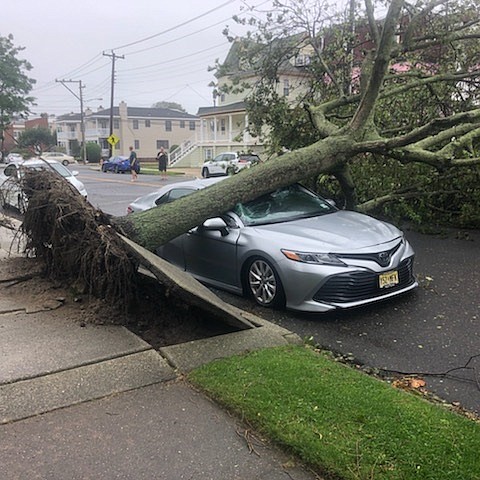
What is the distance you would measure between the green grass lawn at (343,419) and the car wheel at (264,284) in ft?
4.54

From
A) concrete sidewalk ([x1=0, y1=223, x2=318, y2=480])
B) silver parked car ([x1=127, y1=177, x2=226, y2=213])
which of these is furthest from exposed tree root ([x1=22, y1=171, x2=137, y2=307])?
silver parked car ([x1=127, y1=177, x2=226, y2=213])

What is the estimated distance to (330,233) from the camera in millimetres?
5617

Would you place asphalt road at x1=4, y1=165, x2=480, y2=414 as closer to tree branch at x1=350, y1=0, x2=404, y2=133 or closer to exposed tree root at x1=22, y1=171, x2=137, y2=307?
exposed tree root at x1=22, y1=171, x2=137, y2=307

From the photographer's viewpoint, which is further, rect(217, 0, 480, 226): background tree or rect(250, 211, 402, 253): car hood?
rect(217, 0, 480, 226): background tree

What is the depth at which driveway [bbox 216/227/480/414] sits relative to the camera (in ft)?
13.5

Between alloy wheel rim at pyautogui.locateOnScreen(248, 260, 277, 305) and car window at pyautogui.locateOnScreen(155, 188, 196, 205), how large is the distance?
Answer: 2.02m

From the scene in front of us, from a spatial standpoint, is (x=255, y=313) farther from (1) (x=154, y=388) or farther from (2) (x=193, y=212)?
(1) (x=154, y=388)

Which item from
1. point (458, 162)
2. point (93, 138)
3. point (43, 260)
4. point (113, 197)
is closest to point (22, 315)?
point (43, 260)

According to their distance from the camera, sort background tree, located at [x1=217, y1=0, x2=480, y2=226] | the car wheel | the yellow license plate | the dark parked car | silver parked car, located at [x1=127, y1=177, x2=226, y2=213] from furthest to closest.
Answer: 1. the dark parked car
2. background tree, located at [x1=217, y1=0, x2=480, y2=226]
3. silver parked car, located at [x1=127, y1=177, x2=226, y2=213]
4. the car wheel
5. the yellow license plate

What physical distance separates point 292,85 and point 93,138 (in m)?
70.5

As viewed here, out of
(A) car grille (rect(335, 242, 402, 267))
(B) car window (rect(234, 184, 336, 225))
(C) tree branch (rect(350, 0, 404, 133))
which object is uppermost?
(C) tree branch (rect(350, 0, 404, 133))

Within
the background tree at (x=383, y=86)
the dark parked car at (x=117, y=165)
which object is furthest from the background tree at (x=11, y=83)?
the background tree at (x=383, y=86)

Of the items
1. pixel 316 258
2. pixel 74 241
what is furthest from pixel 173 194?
pixel 316 258

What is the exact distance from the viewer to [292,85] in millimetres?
12344
